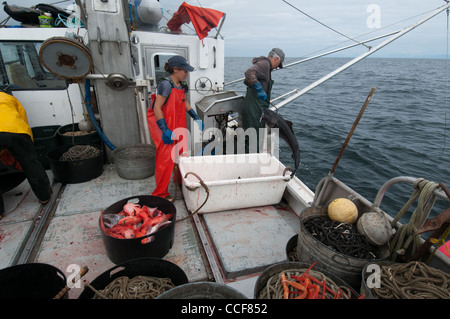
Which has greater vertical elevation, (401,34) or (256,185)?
(401,34)

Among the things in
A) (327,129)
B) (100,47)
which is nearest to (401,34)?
(100,47)

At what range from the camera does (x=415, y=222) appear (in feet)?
6.39

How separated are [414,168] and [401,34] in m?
5.12

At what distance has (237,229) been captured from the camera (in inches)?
118

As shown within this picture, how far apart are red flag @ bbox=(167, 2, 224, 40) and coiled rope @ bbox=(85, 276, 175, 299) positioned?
188 inches

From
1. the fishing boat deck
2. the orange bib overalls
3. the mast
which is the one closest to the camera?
the fishing boat deck

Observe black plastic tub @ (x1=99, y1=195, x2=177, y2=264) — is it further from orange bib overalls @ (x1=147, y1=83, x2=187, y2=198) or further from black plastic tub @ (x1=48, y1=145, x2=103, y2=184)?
black plastic tub @ (x1=48, y1=145, x2=103, y2=184)

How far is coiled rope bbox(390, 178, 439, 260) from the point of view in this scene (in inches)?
72.5

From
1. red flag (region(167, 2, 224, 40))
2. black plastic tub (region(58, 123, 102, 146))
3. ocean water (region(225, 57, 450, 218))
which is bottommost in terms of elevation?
ocean water (region(225, 57, 450, 218))

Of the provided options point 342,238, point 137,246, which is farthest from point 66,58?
point 342,238

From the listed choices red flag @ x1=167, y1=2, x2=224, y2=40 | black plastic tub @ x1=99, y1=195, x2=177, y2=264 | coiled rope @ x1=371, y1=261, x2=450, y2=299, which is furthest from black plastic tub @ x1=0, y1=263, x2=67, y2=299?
red flag @ x1=167, y1=2, x2=224, y2=40
